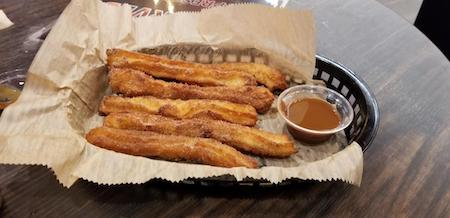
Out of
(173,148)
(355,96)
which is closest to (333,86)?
(355,96)

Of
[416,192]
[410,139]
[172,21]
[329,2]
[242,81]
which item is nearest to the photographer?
[416,192]

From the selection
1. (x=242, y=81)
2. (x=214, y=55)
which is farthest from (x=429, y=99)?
(x=214, y=55)

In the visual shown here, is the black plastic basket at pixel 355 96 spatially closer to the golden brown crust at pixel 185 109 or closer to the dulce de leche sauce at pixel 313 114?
the dulce de leche sauce at pixel 313 114

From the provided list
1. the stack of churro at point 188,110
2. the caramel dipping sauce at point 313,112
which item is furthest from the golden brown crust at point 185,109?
the caramel dipping sauce at point 313,112

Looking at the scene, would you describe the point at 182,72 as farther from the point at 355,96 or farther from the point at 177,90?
the point at 355,96

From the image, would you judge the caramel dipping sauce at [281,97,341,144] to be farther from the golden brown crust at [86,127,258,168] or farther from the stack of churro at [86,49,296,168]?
the golden brown crust at [86,127,258,168]

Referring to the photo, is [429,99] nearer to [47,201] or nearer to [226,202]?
[226,202]
